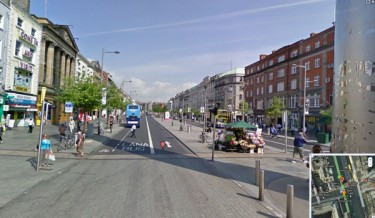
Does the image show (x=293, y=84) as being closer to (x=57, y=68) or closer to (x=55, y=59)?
(x=57, y=68)

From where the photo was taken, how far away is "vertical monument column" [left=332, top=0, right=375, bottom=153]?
7.74m

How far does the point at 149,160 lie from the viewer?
1459cm

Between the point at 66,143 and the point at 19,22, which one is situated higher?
the point at 19,22

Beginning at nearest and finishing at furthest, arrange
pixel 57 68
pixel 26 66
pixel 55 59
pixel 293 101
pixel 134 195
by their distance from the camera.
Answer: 1. pixel 134 195
2. pixel 26 66
3. pixel 55 59
4. pixel 57 68
5. pixel 293 101

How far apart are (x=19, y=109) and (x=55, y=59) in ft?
45.8

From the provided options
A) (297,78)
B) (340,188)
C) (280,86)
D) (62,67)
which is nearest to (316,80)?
(297,78)

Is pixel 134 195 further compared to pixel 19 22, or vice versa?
pixel 19 22

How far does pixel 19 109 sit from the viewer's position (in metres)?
31.2

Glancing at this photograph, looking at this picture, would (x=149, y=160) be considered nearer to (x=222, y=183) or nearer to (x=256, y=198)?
(x=222, y=183)

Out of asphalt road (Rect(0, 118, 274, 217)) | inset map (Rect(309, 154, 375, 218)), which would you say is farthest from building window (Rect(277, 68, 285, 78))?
inset map (Rect(309, 154, 375, 218))

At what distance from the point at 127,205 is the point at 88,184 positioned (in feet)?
9.17

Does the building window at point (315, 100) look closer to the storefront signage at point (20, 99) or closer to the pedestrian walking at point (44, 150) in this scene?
the storefront signage at point (20, 99)

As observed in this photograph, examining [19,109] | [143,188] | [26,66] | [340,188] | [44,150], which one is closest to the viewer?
[340,188]

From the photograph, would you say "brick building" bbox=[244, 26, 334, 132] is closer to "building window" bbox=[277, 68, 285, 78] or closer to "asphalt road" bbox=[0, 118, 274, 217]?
"building window" bbox=[277, 68, 285, 78]
